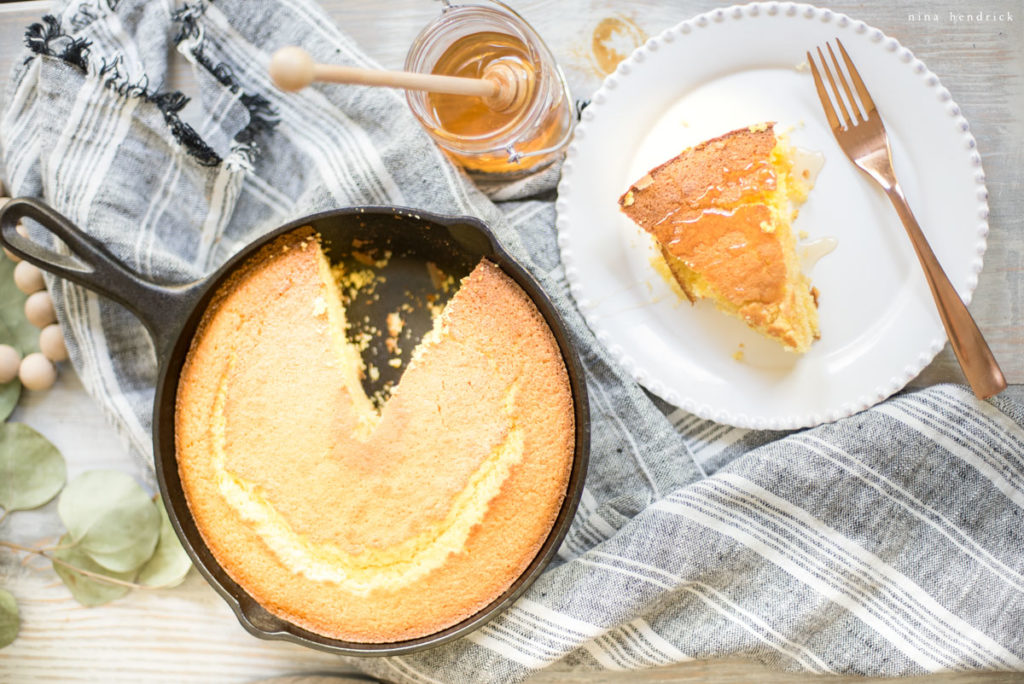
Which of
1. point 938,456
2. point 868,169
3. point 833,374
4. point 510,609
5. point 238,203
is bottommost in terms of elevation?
point 510,609

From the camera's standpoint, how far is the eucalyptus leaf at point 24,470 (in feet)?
7.68

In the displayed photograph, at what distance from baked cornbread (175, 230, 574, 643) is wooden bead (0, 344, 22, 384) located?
678 millimetres

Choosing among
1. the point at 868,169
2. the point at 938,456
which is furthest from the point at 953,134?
the point at 938,456

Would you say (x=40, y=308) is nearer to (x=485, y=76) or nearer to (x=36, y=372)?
(x=36, y=372)

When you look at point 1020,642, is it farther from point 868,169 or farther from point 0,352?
point 0,352

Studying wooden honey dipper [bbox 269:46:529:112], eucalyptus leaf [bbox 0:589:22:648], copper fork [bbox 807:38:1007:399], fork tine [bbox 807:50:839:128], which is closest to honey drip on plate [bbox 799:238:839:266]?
copper fork [bbox 807:38:1007:399]

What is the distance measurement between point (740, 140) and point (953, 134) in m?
0.57

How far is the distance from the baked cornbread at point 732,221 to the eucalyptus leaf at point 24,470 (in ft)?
6.03

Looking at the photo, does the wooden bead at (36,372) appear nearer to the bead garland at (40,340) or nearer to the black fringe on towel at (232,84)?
the bead garland at (40,340)

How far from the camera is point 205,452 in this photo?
204 cm

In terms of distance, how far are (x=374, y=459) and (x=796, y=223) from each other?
4.24ft

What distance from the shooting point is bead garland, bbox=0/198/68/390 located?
7.53 feet

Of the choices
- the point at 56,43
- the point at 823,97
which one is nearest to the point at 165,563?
the point at 56,43

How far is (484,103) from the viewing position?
2045mm
